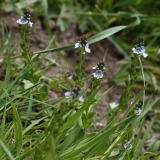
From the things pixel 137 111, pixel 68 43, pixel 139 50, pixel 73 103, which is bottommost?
pixel 73 103

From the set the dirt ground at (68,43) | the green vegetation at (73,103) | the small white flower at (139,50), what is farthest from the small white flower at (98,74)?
the dirt ground at (68,43)

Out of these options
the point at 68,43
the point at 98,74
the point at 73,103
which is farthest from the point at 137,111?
the point at 68,43

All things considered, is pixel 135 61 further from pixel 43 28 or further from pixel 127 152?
pixel 43 28

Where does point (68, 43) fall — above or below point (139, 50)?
above

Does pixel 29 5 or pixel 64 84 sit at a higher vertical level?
pixel 29 5

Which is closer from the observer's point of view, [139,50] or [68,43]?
[139,50]

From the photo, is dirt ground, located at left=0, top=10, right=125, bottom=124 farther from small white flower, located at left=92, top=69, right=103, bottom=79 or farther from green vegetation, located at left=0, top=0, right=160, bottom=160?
small white flower, located at left=92, top=69, right=103, bottom=79

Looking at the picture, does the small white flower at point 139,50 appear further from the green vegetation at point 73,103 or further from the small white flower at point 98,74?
the small white flower at point 98,74

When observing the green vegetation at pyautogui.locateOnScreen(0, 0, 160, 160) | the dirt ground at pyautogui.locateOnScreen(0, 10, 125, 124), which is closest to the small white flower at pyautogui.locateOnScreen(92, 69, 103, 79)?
the green vegetation at pyautogui.locateOnScreen(0, 0, 160, 160)

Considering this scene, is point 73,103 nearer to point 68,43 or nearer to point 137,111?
point 137,111

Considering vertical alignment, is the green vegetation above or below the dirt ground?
below

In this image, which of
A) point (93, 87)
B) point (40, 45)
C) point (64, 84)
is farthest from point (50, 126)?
point (40, 45)
